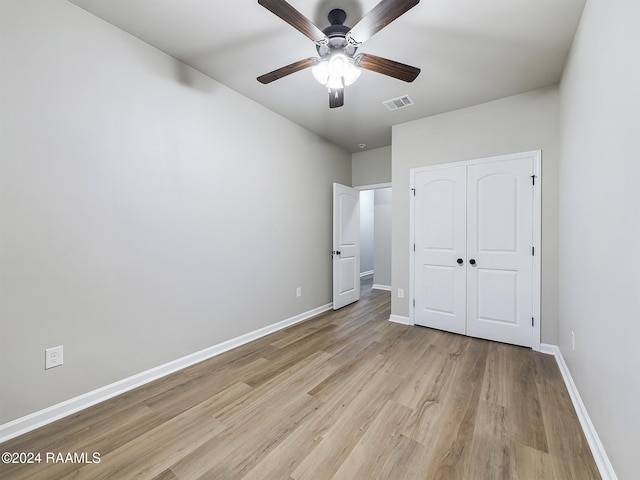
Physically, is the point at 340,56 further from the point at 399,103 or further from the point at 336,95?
the point at 399,103

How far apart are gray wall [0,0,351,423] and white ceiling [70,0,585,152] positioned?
0.25 m

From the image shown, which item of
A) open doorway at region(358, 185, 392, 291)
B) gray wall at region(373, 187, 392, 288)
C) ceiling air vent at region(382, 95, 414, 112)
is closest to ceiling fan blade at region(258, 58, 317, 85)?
ceiling air vent at region(382, 95, 414, 112)

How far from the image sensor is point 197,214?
8.15 feet

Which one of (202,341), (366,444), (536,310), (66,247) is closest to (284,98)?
(66,247)

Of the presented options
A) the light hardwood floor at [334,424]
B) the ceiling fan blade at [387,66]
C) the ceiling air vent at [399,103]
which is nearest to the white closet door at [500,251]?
the light hardwood floor at [334,424]

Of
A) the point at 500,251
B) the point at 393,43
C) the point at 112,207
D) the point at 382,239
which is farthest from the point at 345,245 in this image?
the point at 112,207

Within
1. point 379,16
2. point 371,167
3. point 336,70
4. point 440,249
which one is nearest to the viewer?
point 379,16

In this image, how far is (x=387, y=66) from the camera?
180 cm

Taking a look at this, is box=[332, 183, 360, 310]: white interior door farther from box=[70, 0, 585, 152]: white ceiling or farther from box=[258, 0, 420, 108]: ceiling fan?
box=[258, 0, 420, 108]: ceiling fan

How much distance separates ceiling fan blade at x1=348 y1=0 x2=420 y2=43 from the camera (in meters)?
1.35

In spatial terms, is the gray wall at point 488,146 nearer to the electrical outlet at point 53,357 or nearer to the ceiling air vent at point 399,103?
the ceiling air vent at point 399,103

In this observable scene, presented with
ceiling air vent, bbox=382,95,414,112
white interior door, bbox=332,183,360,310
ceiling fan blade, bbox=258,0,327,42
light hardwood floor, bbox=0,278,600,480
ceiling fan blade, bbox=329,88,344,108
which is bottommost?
light hardwood floor, bbox=0,278,600,480

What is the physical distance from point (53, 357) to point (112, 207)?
1046 millimetres

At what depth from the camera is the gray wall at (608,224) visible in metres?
1.04
